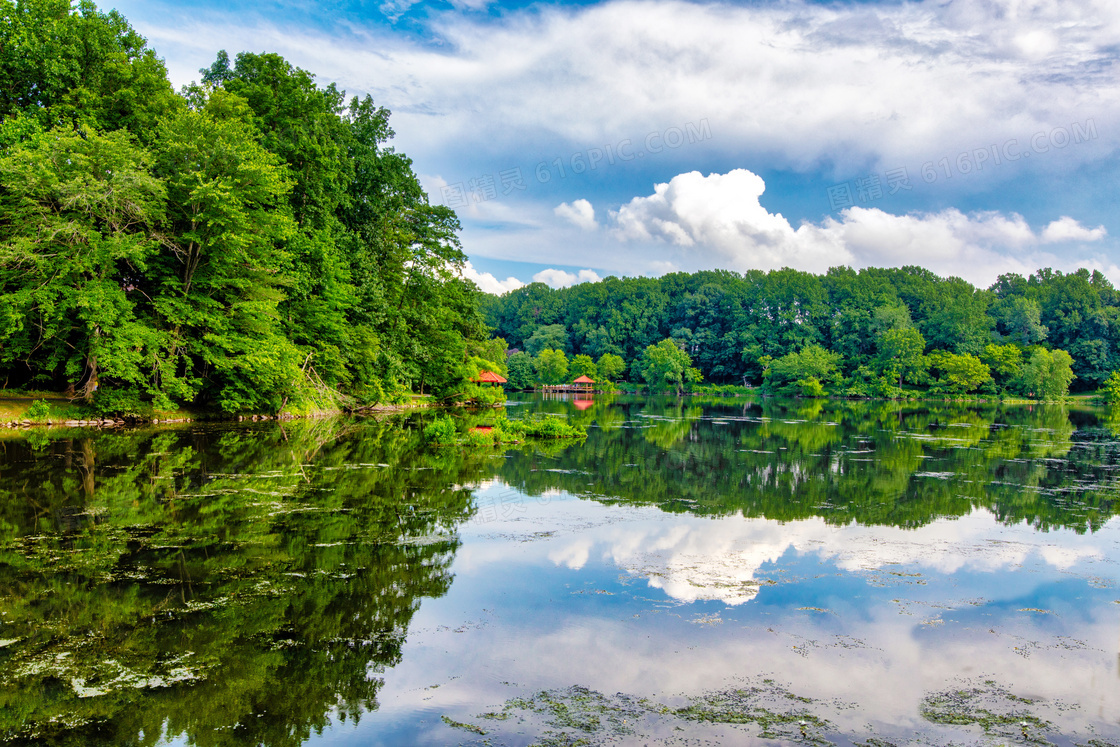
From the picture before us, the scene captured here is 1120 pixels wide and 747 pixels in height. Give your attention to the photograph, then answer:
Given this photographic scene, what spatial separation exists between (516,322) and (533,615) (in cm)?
9659

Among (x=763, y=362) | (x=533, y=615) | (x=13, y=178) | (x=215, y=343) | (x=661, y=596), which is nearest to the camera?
(x=533, y=615)

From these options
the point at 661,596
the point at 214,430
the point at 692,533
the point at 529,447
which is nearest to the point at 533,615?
the point at 661,596

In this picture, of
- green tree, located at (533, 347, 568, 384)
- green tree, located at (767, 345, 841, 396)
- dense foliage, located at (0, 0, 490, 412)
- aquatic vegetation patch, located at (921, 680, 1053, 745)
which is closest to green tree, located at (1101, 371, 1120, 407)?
green tree, located at (767, 345, 841, 396)

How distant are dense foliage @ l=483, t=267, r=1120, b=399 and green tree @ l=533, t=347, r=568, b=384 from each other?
49 cm

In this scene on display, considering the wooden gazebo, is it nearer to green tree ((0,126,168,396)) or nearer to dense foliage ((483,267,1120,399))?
dense foliage ((483,267,1120,399))

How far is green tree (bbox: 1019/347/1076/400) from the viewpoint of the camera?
59.4 meters

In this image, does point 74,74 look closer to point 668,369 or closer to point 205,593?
point 205,593

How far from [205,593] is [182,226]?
721 inches

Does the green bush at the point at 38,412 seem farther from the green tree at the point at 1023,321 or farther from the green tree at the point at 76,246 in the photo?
the green tree at the point at 1023,321

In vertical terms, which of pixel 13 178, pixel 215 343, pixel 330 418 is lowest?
pixel 330 418

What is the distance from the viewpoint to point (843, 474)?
45.3 ft

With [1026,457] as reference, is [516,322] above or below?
above

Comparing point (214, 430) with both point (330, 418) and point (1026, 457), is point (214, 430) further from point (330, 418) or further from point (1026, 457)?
point (1026, 457)

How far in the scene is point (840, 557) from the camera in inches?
296
